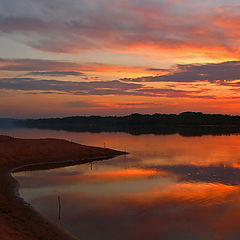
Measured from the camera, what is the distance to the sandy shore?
13453mm

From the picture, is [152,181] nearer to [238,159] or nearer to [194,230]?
[194,230]

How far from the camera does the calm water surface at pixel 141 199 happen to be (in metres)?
14.9

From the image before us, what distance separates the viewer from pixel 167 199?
2012cm

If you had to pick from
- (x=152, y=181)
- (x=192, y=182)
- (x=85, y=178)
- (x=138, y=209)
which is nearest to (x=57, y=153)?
(x=85, y=178)

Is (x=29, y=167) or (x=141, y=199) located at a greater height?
(x=29, y=167)

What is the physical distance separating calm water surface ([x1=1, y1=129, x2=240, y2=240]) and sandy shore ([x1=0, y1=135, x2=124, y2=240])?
1073 millimetres

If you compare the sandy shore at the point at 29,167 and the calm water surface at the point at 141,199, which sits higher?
the sandy shore at the point at 29,167

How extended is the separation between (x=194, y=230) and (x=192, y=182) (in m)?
10.7

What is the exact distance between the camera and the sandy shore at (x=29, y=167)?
44.1ft

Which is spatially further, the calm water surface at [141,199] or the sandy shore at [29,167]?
the calm water surface at [141,199]

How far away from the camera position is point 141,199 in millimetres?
20141

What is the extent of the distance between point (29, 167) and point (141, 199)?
17.9 metres

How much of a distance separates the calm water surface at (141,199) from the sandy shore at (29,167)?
1.07 m

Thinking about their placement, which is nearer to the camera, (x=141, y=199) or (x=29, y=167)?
(x=141, y=199)
